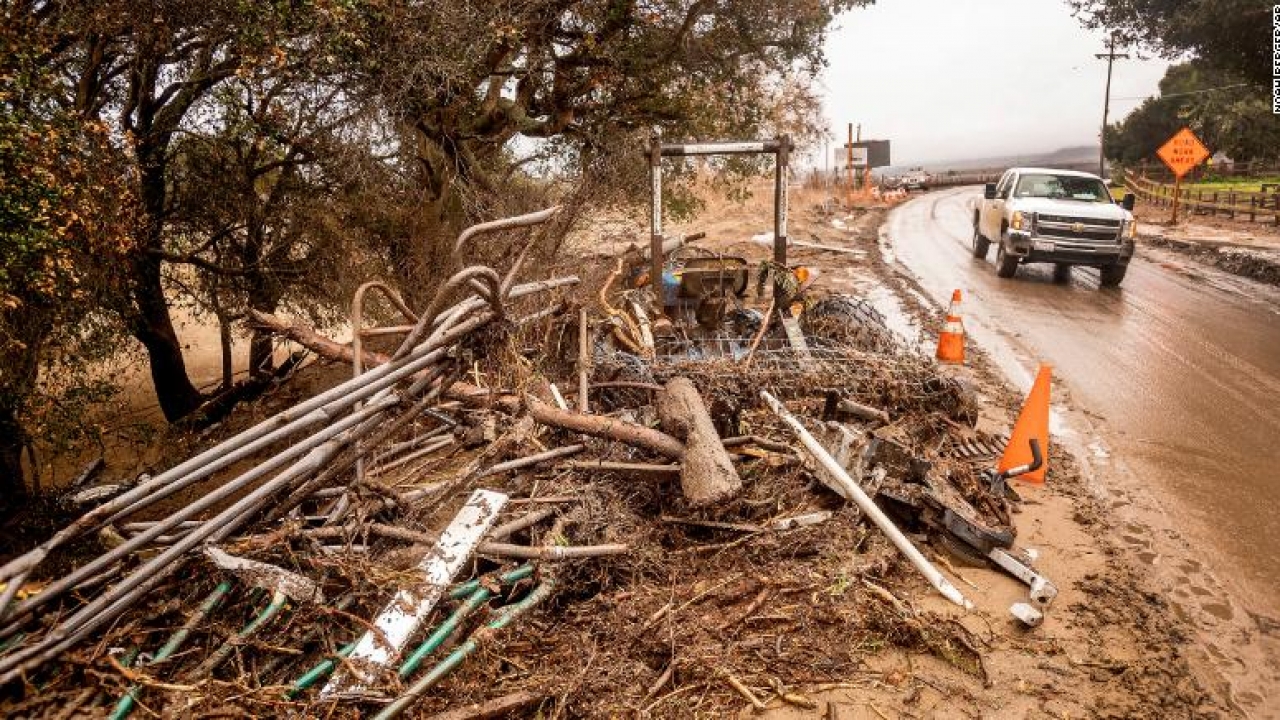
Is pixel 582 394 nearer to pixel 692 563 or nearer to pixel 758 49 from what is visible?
pixel 692 563

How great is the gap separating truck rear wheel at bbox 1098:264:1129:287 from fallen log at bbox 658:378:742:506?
10.7 metres

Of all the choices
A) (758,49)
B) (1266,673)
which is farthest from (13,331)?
(758,49)

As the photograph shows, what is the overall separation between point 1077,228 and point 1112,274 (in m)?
1.05

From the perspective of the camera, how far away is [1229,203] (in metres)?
22.8

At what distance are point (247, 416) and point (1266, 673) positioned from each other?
10.6 meters

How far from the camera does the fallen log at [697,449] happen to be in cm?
423

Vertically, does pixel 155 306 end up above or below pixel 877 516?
above

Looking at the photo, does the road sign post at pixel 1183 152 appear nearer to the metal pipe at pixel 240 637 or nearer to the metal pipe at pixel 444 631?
the metal pipe at pixel 444 631

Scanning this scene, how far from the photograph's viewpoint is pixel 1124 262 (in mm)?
12133

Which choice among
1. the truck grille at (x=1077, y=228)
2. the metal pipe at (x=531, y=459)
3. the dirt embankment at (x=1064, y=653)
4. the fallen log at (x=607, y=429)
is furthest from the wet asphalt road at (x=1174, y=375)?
the metal pipe at (x=531, y=459)

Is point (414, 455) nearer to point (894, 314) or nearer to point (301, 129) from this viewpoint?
point (301, 129)

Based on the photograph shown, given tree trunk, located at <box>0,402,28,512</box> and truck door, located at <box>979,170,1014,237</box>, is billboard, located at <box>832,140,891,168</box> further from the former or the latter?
tree trunk, located at <box>0,402,28,512</box>

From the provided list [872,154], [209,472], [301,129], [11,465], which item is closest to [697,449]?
[209,472]

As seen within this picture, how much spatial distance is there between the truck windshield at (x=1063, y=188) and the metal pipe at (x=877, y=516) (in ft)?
36.3
